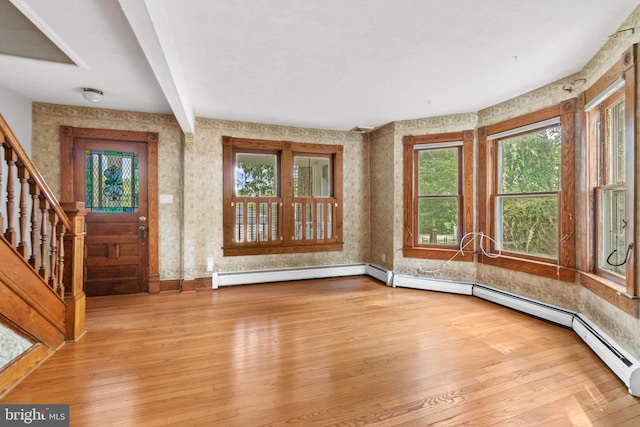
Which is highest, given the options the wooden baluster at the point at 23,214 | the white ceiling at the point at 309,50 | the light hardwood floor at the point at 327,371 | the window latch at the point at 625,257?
the white ceiling at the point at 309,50

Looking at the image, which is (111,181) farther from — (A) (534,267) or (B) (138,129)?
(A) (534,267)

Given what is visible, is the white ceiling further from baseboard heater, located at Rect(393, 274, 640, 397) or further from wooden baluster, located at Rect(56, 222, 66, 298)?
baseboard heater, located at Rect(393, 274, 640, 397)

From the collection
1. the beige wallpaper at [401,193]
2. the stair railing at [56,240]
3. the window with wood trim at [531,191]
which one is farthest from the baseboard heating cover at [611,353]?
the stair railing at [56,240]

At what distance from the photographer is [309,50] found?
2434mm

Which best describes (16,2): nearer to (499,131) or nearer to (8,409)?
(8,409)

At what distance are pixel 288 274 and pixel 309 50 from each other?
11.1 feet

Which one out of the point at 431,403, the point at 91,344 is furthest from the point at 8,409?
the point at 431,403

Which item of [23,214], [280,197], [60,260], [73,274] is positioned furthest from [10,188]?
[280,197]

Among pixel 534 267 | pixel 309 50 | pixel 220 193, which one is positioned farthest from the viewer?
pixel 220 193

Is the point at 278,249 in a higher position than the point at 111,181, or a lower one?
lower

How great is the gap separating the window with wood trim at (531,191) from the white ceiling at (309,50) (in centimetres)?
44

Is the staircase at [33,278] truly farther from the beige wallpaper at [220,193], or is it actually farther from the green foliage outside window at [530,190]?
the green foliage outside window at [530,190]

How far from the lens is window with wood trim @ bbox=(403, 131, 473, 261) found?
4.05 metres

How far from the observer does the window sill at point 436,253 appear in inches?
160
